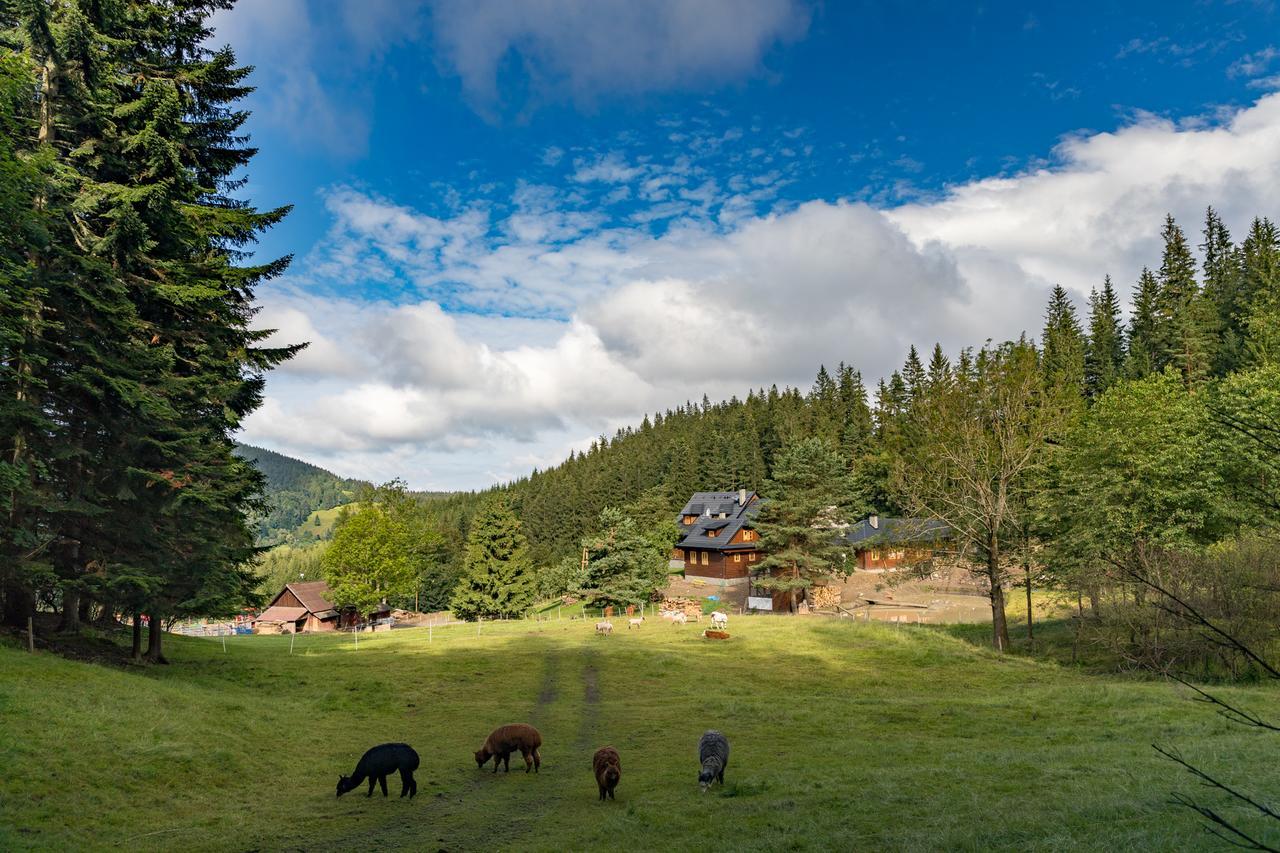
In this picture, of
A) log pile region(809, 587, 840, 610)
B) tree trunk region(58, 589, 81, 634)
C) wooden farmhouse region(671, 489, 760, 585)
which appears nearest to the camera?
tree trunk region(58, 589, 81, 634)

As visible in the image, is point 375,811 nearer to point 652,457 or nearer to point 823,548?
point 823,548

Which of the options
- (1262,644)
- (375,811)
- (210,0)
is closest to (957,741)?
(375,811)

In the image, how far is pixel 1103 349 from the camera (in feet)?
335

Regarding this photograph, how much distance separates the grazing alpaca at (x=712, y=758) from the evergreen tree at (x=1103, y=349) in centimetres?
10049

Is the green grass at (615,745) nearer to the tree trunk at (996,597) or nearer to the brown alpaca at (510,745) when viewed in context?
the brown alpaca at (510,745)

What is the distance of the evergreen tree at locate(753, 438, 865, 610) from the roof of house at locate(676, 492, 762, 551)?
2273 cm

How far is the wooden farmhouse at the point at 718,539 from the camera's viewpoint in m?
88.8

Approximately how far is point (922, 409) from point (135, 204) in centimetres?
4314

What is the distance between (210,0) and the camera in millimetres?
28359

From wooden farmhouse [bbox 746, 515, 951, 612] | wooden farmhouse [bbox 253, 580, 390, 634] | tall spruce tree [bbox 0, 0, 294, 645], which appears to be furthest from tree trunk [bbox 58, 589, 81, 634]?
wooden farmhouse [bbox 253, 580, 390, 634]

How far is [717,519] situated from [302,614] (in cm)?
5820

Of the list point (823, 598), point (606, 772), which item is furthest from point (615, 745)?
point (823, 598)

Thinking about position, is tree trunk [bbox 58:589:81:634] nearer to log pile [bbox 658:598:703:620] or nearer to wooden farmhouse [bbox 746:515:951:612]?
wooden farmhouse [bbox 746:515:951:612]

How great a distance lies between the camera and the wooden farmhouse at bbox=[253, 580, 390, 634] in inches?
3415
